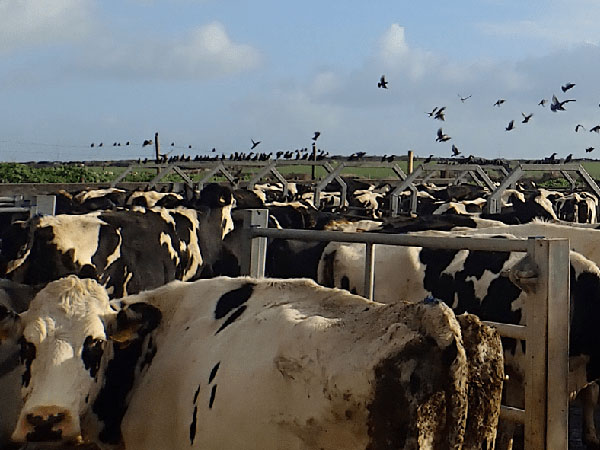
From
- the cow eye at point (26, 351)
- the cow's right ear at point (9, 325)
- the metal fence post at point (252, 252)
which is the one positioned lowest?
the cow eye at point (26, 351)

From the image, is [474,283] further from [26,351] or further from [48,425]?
[48,425]

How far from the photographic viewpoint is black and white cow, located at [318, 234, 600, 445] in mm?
5621

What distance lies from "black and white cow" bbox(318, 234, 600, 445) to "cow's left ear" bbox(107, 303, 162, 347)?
236 centimetres

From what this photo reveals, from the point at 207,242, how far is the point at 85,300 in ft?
18.8

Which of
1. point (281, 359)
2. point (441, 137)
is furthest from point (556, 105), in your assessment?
point (281, 359)

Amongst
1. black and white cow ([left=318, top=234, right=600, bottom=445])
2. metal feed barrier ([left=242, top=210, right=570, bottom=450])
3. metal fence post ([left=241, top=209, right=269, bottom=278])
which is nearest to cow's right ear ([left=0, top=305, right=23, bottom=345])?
metal fence post ([left=241, top=209, right=269, bottom=278])

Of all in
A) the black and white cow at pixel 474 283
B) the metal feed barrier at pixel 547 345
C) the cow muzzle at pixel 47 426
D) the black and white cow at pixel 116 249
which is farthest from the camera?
the black and white cow at pixel 116 249

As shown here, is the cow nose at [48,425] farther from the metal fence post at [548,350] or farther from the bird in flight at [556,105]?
the bird in flight at [556,105]

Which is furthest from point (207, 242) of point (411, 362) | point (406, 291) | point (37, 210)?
point (411, 362)

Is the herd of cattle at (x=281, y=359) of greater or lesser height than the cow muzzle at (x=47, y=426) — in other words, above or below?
above

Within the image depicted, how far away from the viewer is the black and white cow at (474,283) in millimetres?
5621

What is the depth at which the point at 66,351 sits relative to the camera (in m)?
3.94

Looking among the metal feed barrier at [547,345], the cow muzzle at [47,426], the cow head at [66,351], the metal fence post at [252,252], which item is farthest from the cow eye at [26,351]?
the metal feed barrier at [547,345]

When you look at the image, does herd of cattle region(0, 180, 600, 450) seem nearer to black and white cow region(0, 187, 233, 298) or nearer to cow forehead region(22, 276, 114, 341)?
cow forehead region(22, 276, 114, 341)
